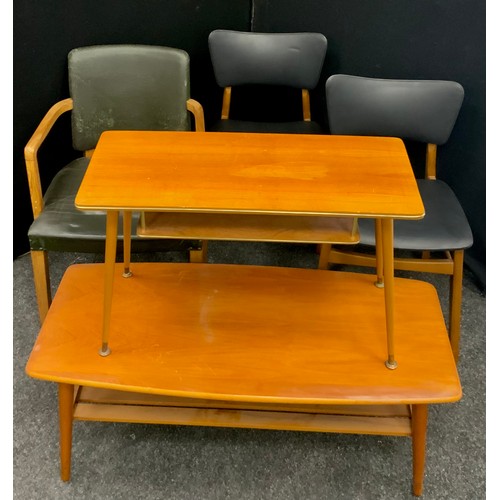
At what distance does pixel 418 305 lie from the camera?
1.73m

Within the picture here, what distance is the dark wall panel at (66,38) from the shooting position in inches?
87.0

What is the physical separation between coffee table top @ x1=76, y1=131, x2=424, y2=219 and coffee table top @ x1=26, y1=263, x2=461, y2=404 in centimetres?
47

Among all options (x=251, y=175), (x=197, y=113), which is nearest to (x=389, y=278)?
(x=251, y=175)

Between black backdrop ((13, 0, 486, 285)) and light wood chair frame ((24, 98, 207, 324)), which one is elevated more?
black backdrop ((13, 0, 486, 285))

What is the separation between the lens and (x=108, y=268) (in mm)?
1403

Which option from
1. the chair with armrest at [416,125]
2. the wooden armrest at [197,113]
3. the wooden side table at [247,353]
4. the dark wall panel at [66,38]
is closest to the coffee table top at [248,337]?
the wooden side table at [247,353]

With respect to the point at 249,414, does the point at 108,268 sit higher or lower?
higher

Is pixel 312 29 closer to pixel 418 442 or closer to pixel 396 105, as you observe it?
pixel 396 105

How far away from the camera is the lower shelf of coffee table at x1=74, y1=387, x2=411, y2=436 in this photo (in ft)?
5.28

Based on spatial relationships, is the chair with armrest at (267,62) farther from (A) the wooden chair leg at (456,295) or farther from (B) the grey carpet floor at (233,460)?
(B) the grey carpet floor at (233,460)

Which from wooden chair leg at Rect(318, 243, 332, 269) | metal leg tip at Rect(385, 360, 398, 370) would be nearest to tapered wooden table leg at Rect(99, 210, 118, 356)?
metal leg tip at Rect(385, 360, 398, 370)

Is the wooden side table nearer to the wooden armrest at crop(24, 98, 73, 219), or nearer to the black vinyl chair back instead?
the wooden armrest at crop(24, 98, 73, 219)

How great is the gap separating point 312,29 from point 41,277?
4.69 feet

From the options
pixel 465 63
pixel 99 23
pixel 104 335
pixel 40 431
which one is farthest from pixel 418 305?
pixel 99 23
